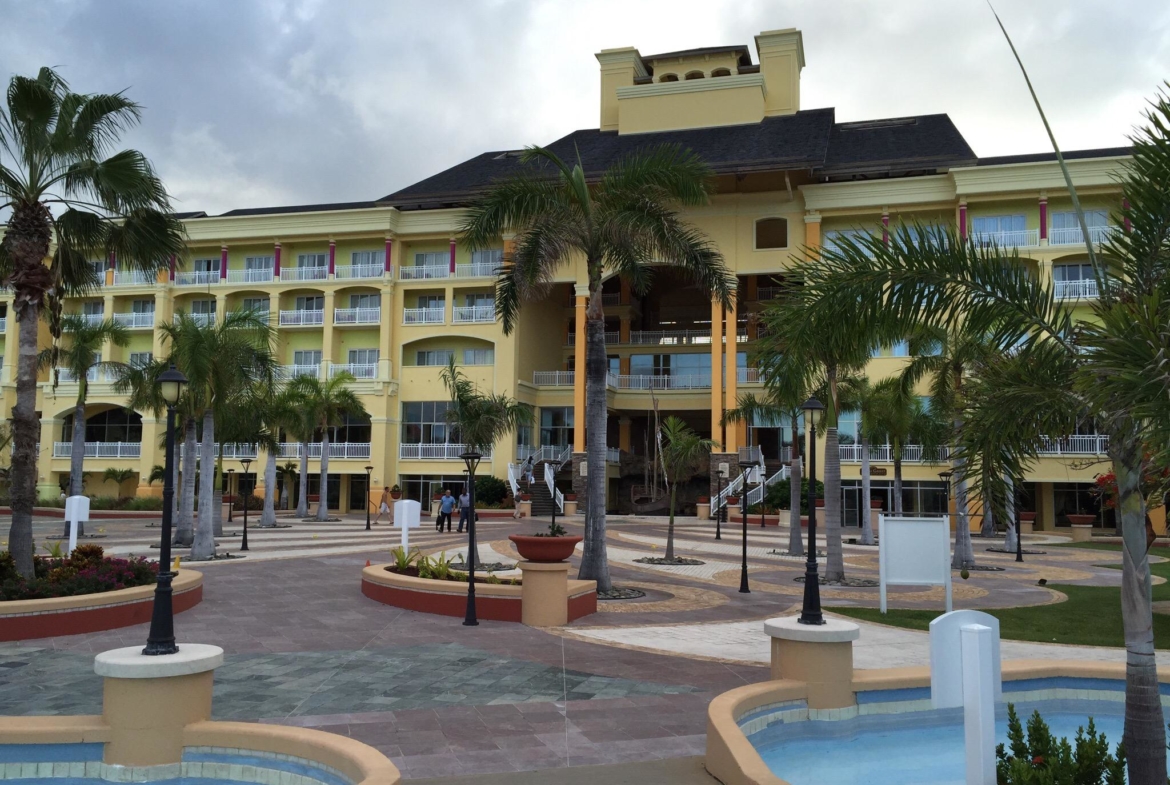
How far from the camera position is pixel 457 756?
7074mm

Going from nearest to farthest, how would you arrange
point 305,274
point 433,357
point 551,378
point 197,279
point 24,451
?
point 24,451
point 433,357
point 551,378
point 305,274
point 197,279

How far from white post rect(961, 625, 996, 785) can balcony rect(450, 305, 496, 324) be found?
152ft

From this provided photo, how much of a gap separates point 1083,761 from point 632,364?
158 ft

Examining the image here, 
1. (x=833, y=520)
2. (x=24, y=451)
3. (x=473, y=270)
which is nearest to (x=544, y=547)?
(x=24, y=451)

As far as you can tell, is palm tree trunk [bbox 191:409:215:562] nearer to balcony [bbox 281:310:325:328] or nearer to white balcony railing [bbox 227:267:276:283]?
balcony [bbox 281:310:325:328]

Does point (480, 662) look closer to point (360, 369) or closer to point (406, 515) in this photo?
point (406, 515)

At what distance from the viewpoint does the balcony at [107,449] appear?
5347 centimetres

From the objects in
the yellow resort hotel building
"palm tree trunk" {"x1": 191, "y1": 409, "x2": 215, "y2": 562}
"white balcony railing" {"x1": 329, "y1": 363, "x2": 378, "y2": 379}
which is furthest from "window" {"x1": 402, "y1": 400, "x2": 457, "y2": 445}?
"palm tree trunk" {"x1": 191, "y1": 409, "x2": 215, "y2": 562}

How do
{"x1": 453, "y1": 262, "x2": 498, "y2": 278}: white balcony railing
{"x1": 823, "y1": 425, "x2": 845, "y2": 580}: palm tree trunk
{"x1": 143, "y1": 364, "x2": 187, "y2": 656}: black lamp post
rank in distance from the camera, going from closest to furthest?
{"x1": 143, "y1": 364, "x2": 187, "y2": 656}: black lamp post → {"x1": 823, "y1": 425, "x2": 845, "y2": 580}: palm tree trunk → {"x1": 453, "y1": 262, "x2": 498, "y2": 278}: white balcony railing

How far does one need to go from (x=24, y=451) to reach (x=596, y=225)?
9989mm

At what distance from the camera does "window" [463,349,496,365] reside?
51406 millimetres

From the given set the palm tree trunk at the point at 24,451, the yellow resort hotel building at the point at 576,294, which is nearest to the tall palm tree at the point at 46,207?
the palm tree trunk at the point at 24,451

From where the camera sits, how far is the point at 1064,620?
14.7 metres

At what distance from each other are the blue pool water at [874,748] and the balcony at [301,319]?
4872cm
